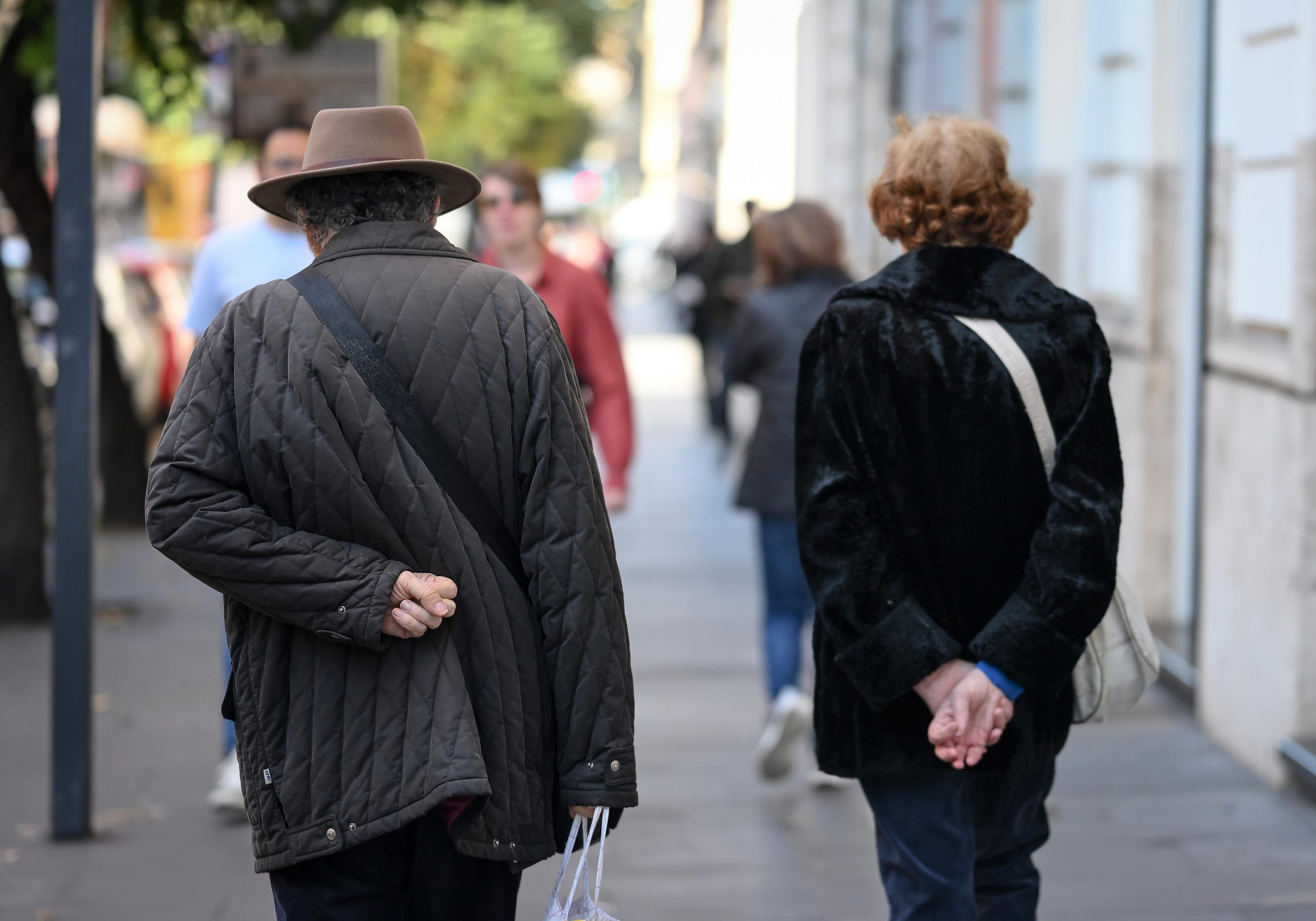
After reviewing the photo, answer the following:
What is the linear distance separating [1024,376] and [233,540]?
126 centimetres

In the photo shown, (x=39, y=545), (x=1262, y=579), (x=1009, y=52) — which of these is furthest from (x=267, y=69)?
(x=1262, y=579)

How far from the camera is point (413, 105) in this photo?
105 feet

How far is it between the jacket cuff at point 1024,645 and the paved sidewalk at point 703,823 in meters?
1.69

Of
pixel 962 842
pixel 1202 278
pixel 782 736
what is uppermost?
pixel 1202 278

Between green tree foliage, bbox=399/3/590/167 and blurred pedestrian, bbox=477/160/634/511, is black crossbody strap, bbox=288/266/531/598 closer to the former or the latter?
blurred pedestrian, bbox=477/160/634/511

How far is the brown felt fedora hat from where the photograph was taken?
2701 millimetres

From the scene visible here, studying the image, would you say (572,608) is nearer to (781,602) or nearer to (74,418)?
(74,418)

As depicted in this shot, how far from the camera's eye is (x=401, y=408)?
8.50 ft

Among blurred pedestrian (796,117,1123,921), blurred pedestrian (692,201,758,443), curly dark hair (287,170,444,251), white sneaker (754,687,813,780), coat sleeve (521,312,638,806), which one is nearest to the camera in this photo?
coat sleeve (521,312,638,806)

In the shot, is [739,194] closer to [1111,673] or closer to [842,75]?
[842,75]

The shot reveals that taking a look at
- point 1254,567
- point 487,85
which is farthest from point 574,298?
point 487,85

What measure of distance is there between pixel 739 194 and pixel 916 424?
25.9m

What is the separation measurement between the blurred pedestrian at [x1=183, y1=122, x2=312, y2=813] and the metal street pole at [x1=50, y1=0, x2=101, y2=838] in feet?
1.06

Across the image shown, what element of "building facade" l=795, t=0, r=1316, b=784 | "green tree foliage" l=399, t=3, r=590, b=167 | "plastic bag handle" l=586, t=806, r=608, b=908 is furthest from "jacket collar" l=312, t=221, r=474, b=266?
"green tree foliage" l=399, t=3, r=590, b=167
